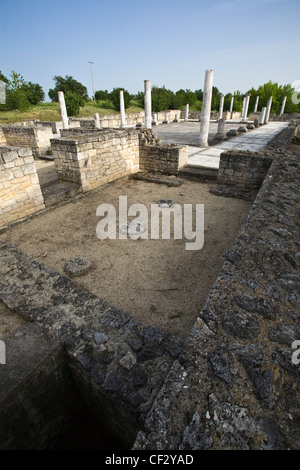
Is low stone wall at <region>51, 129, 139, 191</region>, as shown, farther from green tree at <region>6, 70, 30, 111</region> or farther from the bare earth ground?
green tree at <region>6, 70, 30, 111</region>

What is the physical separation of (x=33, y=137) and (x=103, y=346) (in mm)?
11936

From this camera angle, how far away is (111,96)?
32.4 meters

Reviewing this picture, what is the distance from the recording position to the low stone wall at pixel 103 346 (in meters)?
2.03

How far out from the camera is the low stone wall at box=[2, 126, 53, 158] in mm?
11357

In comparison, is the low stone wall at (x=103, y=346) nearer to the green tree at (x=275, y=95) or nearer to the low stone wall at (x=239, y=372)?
Answer: the low stone wall at (x=239, y=372)

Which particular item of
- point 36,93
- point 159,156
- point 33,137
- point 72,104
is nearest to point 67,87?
point 36,93

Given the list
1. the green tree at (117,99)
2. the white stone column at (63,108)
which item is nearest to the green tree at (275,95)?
the green tree at (117,99)

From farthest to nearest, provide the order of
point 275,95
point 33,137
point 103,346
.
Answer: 1. point 275,95
2. point 33,137
3. point 103,346

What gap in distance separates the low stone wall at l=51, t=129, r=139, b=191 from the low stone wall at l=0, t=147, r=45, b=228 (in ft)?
4.70

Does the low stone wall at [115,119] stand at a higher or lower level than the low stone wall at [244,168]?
higher

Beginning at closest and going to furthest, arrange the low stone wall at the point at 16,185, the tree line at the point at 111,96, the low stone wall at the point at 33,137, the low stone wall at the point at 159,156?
the low stone wall at the point at 16,185 < the low stone wall at the point at 159,156 < the low stone wall at the point at 33,137 < the tree line at the point at 111,96

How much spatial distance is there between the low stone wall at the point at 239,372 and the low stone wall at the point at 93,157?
213 inches

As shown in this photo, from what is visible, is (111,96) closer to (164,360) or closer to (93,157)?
(93,157)
